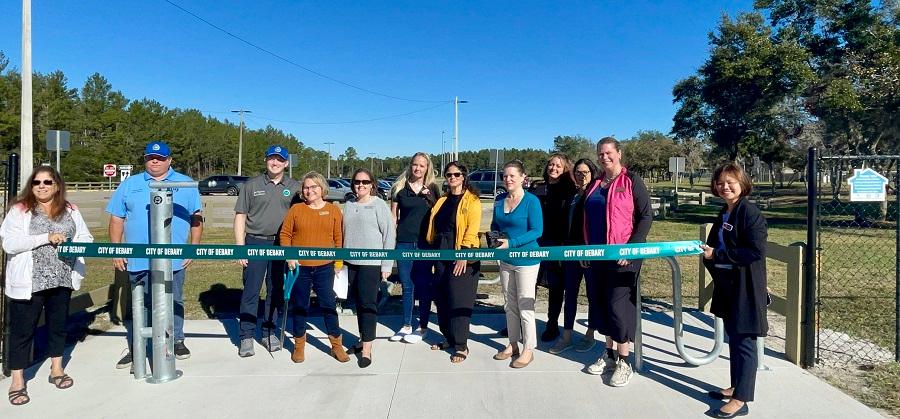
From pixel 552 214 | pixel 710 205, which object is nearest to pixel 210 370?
pixel 552 214

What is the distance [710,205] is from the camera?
1196 inches

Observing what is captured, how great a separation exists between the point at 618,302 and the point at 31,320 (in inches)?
159

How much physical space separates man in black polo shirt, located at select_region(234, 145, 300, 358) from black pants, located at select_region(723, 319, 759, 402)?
140 inches

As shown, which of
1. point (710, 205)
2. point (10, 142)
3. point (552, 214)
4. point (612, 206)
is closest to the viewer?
point (612, 206)

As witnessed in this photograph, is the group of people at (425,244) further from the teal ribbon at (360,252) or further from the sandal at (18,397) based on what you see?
the teal ribbon at (360,252)

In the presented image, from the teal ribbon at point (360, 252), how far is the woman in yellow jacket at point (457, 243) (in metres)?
0.28

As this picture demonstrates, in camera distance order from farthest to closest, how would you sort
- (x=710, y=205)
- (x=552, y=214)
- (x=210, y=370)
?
(x=710, y=205), (x=552, y=214), (x=210, y=370)

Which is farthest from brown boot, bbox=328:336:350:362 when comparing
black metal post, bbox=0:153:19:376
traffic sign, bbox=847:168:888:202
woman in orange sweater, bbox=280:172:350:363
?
traffic sign, bbox=847:168:888:202

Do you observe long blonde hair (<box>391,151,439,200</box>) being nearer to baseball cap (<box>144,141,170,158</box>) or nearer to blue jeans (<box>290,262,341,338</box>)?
blue jeans (<box>290,262,341,338</box>)

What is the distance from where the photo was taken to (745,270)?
3668 millimetres

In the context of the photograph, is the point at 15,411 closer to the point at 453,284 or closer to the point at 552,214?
the point at 453,284

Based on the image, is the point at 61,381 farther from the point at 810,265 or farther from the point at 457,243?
the point at 810,265

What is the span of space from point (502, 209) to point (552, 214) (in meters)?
0.67

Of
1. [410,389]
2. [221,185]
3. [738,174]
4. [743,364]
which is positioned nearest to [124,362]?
[410,389]
